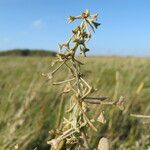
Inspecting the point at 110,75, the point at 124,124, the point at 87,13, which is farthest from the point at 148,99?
the point at 87,13

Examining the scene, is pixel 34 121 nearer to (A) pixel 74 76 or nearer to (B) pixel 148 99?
(B) pixel 148 99

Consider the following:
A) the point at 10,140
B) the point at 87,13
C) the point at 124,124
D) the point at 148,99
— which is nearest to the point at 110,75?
the point at 148,99

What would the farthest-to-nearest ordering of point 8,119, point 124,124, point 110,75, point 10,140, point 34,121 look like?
point 110,75 → point 124,124 → point 34,121 → point 8,119 → point 10,140

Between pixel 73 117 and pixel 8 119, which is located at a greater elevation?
pixel 73 117

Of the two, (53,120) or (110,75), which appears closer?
(53,120)

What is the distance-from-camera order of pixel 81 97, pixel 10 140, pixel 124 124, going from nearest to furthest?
pixel 81 97, pixel 10 140, pixel 124 124

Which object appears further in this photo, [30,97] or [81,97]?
[30,97]

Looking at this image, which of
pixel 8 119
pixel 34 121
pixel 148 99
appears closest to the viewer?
pixel 8 119

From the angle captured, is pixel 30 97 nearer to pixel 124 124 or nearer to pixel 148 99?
pixel 124 124

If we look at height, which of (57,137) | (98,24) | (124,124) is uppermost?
(98,24)
